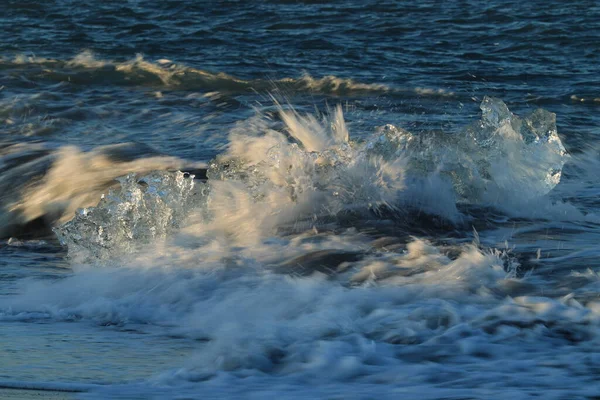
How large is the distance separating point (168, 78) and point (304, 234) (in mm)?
5792

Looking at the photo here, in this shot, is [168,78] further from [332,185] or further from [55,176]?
[332,185]

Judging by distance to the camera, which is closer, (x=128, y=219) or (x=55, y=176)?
(x=128, y=219)

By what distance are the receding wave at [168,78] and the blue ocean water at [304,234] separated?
4cm

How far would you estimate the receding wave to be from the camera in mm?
9680

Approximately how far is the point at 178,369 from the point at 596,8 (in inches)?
432

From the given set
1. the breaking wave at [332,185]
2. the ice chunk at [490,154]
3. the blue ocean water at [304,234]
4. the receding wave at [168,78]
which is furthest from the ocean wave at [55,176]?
the receding wave at [168,78]

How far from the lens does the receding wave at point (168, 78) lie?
9680 millimetres

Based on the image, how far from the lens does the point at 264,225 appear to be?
16.5 feet

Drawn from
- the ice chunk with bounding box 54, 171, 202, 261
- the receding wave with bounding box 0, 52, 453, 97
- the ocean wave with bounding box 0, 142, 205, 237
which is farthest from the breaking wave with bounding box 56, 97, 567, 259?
the receding wave with bounding box 0, 52, 453, 97

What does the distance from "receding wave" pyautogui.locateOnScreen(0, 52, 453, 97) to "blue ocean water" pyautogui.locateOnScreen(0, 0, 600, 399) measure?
0.04 meters

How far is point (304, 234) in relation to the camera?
493 cm

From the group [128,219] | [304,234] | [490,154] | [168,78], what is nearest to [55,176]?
[128,219]

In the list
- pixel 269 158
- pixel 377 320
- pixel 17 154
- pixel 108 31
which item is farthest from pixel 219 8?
pixel 377 320

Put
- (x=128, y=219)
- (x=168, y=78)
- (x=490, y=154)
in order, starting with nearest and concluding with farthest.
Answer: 1. (x=128, y=219)
2. (x=490, y=154)
3. (x=168, y=78)
